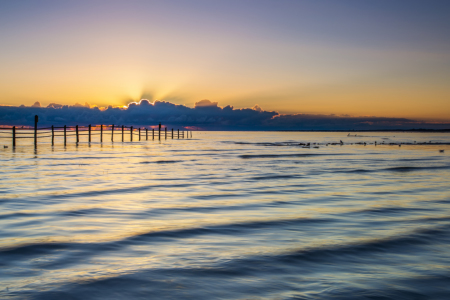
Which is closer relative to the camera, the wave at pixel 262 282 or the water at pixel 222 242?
the wave at pixel 262 282

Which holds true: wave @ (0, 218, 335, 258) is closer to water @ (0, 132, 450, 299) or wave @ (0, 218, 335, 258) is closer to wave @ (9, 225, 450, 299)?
water @ (0, 132, 450, 299)

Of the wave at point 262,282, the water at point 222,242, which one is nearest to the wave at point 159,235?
the water at point 222,242

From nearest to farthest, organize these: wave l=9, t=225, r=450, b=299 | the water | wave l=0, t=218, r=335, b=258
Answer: wave l=9, t=225, r=450, b=299 < the water < wave l=0, t=218, r=335, b=258

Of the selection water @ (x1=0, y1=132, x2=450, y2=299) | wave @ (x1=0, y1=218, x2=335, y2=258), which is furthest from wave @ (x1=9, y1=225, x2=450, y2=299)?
wave @ (x1=0, y1=218, x2=335, y2=258)

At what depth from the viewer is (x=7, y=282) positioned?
12.2ft

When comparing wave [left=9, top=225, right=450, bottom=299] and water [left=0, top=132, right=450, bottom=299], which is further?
water [left=0, top=132, right=450, bottom=299]

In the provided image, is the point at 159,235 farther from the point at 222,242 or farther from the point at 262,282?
the point at 262,282

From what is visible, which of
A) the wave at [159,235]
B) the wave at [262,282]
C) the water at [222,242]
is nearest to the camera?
the wave at [262,282]

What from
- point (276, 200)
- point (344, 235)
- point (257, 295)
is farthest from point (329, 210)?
point (257, 295)

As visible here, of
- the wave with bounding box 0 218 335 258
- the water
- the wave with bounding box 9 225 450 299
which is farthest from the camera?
the wave with bounding box 0 218 335 258

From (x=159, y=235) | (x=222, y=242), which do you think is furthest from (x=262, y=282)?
(x=159, y=235)

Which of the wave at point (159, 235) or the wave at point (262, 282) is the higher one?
the wave at point (262, 282)

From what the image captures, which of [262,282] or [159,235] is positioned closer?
[262,282]

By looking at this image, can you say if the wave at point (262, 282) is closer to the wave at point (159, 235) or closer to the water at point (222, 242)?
the water at point (222, 242)
